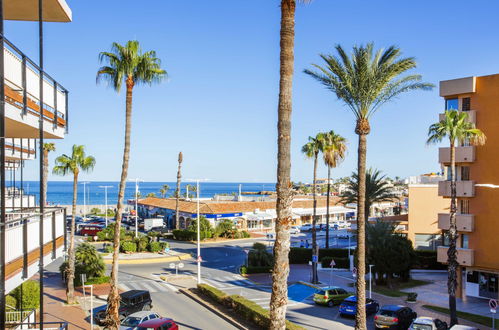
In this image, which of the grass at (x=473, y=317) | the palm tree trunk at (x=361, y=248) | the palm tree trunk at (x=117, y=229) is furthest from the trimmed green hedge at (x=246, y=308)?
the grass at (x=473, y=317)

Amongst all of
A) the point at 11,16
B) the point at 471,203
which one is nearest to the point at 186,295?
the point at 471,203

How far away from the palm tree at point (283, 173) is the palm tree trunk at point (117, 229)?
12.8 metres

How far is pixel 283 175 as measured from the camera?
12.8m

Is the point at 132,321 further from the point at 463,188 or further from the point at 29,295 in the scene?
the point at 463,188

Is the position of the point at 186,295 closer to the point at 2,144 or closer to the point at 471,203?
the point at 471,203

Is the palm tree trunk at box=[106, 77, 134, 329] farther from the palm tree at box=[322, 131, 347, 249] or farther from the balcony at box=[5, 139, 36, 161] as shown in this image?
the palm tree at box=[322, 131, 347, 249]

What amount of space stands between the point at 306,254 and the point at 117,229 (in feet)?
98.9

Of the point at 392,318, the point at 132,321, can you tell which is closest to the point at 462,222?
the point at 392,318

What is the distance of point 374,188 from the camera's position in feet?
160

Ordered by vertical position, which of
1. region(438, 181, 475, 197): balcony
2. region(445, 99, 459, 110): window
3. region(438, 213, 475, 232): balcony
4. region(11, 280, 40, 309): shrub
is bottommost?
region(11, 280, 40, 309): shrub

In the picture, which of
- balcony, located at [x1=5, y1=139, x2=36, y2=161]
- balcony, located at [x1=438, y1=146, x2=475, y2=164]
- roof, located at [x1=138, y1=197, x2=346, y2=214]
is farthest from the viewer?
roof, located at [x1=138, y1=197, x2=346, y2=214]

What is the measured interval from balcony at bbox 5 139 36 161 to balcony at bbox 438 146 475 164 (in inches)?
1091

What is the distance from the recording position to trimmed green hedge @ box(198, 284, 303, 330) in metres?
24.4

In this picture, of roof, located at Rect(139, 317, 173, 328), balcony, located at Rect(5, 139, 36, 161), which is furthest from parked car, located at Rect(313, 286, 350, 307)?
balcony, located at Rect(5, 139, 36, 161)
